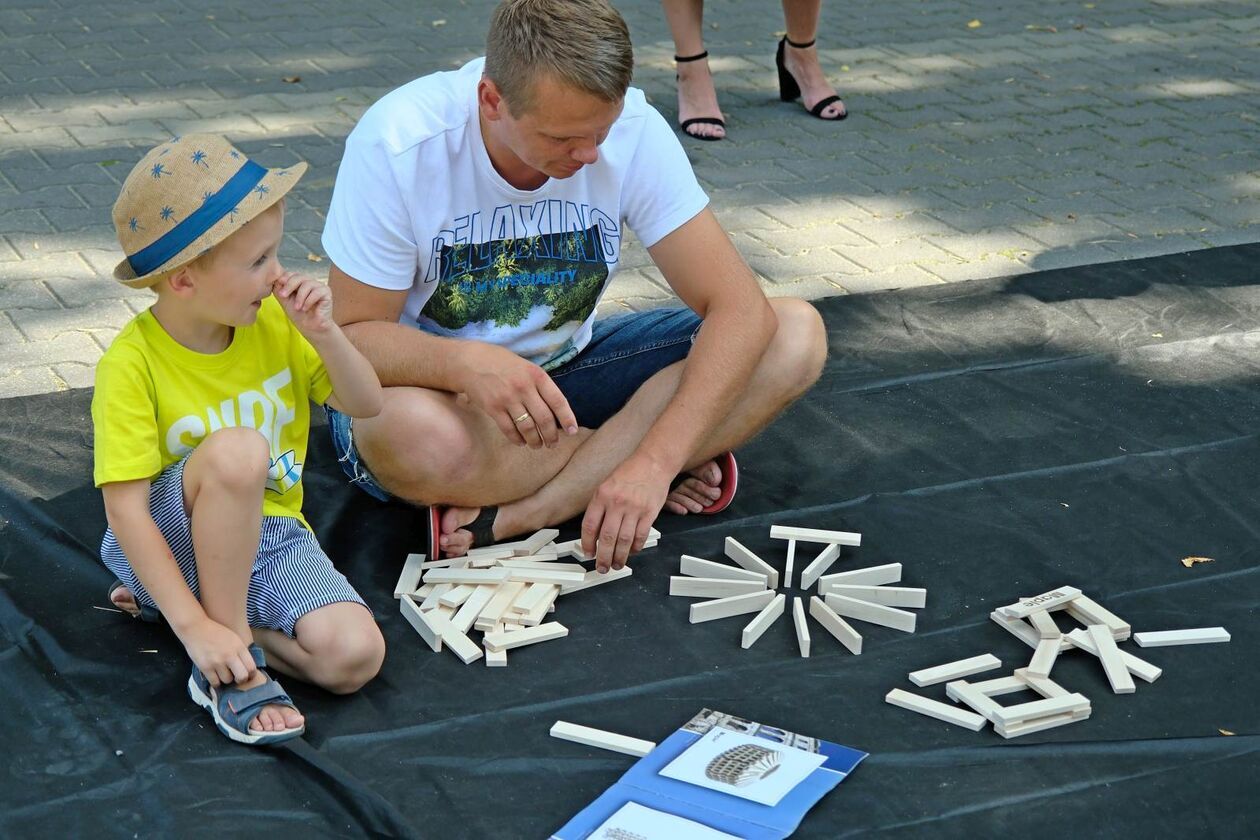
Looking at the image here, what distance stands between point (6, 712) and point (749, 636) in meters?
1.48

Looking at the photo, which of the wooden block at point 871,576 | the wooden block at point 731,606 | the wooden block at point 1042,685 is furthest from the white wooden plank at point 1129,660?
the wooden block at point 731,606

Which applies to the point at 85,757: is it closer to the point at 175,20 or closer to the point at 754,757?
the point at 754,757

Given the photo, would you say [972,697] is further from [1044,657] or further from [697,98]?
[697,98]

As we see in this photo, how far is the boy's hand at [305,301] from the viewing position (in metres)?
2.65

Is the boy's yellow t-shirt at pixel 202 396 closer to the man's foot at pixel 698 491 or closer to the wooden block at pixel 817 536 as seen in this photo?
the man's foot at pixel 698 491

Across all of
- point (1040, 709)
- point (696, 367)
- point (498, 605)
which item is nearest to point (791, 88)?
point (696, 367)

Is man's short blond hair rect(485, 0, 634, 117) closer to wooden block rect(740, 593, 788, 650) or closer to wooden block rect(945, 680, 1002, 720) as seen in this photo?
wooden block rect(740, 593, 788, 650)

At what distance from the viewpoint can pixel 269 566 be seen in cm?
291

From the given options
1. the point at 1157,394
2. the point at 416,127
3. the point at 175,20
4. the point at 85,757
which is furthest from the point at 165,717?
the point at 175,20

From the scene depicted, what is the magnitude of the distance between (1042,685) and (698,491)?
1.05m

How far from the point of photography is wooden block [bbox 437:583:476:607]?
10.3 ft

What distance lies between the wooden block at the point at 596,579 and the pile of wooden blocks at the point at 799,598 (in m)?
0.12

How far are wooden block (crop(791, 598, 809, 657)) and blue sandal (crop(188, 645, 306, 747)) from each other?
1.04 m

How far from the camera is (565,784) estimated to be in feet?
8.52
